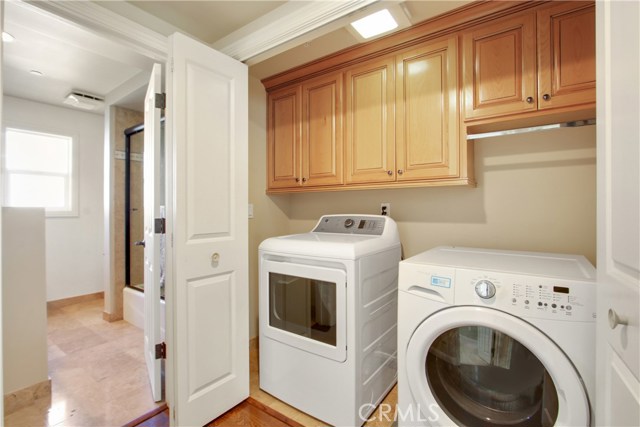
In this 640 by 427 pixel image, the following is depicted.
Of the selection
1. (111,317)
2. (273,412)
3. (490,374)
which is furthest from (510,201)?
(111,317)

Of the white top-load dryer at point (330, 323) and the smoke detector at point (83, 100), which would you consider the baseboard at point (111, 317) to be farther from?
the smoke detector at point (83, 100)

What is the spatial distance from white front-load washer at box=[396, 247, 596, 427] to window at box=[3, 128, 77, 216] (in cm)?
419

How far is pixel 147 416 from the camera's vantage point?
164 centimetres

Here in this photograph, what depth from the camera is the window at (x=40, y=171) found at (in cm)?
326

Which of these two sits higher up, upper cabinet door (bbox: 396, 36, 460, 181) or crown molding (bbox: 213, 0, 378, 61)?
crown molding (bbox: 213, 0, 378, 61)

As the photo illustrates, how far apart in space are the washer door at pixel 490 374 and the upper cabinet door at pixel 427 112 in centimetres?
87

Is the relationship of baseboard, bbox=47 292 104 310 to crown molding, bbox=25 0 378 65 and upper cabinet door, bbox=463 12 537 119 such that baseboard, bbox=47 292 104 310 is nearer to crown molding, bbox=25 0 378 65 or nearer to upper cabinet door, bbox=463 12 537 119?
crown molding, bbox=25 0 378 65

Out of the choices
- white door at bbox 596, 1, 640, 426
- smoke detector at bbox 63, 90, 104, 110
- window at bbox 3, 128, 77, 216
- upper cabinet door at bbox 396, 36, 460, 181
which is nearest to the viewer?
white door at bbox 596, 1, 640, 426

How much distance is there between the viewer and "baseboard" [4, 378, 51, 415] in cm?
168

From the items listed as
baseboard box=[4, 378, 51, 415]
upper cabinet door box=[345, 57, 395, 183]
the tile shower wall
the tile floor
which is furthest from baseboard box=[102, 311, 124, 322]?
upper cabinet door box=[345, 57, 395, 183]

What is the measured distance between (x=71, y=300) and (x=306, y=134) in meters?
3.66

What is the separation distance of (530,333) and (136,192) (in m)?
3.67

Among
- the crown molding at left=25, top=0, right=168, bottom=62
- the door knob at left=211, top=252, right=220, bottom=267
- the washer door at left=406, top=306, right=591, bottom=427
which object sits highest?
the crown molding at left=25, top=0, right=168, bottom=62

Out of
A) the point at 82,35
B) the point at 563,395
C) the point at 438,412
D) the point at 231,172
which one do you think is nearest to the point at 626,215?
the point at 563,395
